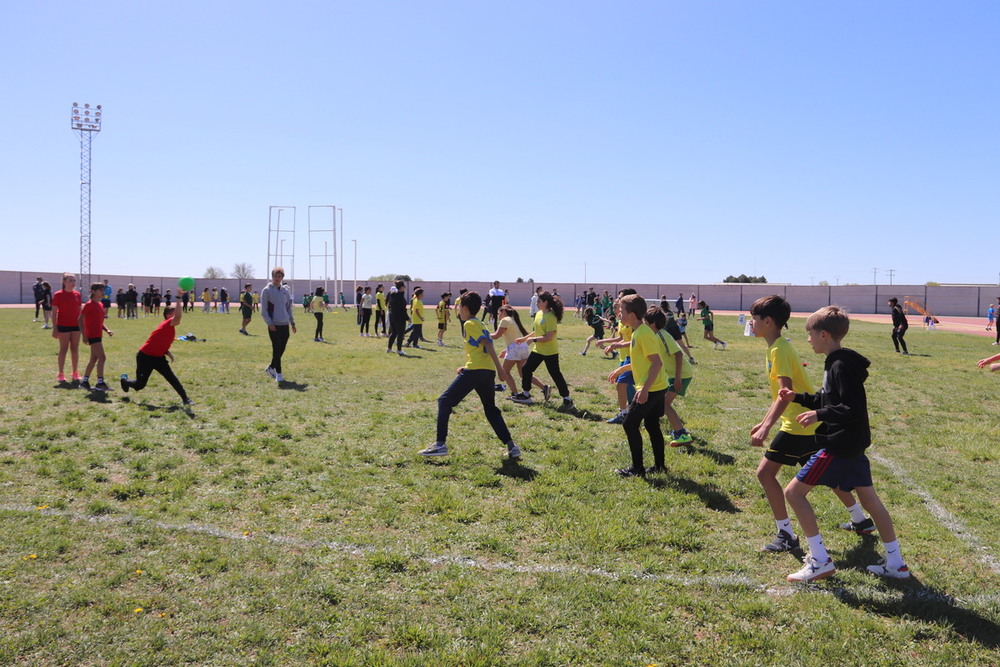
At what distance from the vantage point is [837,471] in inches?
173

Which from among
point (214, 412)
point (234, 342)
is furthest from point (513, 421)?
point (234, 342)

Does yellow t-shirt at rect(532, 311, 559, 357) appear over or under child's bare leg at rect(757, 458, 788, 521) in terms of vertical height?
over

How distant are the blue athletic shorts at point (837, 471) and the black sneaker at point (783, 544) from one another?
717 millimetres

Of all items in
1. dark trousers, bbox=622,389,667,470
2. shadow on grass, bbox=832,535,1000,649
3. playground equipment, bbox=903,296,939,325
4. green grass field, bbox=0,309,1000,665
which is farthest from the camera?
playground equipment, bbox=903,296,939,325

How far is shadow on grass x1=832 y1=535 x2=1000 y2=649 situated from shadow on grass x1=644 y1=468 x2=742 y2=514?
1378mm

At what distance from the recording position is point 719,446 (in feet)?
26.4

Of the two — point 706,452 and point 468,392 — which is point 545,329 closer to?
point 468,392

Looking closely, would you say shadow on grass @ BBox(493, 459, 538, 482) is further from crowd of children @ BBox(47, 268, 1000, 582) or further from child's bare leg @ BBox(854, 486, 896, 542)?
child's bare leg @ BBox(854, 486, 896, 542)

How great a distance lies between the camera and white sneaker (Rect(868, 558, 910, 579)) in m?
4.41

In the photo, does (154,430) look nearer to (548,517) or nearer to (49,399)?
(49,399)

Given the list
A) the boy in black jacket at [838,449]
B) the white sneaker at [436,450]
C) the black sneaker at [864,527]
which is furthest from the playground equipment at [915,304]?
Answer: the boy in black jacket at [838,449]

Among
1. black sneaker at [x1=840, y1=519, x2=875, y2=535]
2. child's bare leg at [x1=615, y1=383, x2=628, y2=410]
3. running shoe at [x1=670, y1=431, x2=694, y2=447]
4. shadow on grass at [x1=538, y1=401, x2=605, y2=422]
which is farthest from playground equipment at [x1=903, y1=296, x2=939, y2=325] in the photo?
black sneaker at [x1=840, y1=519, x2=875, y2=535]

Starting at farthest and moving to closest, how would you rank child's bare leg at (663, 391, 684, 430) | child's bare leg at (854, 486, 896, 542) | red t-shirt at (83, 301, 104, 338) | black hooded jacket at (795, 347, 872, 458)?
1. red t-shirt at (83, 301, 104, 338)
2. child's bare leg at (663, 391, 684, 430)
3. child's bare leg at (854, 486, 896, 542)
4. black hooded jacket at (795, 347, 872, 458)

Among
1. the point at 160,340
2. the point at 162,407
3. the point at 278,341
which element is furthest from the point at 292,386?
the point at 160,340
